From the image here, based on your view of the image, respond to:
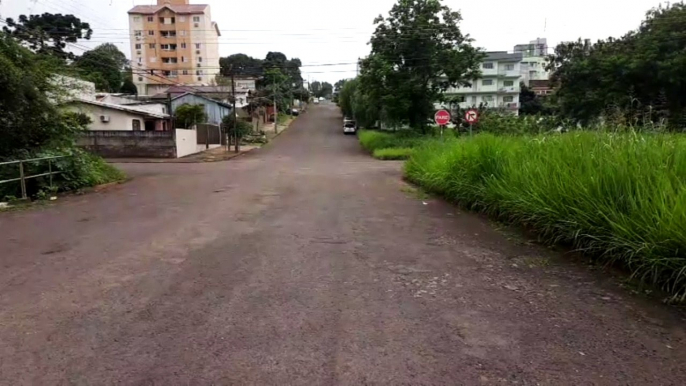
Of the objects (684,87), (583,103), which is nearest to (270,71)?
(583,103)

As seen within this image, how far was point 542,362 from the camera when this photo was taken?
308 cm

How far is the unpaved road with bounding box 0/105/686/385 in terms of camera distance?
118 inches

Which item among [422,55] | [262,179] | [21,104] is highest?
[422,55]

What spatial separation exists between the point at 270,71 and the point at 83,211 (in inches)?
2407

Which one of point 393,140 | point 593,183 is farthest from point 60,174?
point 393,140

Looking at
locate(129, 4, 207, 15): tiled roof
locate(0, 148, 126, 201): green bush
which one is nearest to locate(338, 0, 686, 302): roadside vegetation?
locate(0, 148, 126, 201): green bush

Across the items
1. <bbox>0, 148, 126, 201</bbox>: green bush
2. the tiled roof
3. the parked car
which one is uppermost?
the tiled roof

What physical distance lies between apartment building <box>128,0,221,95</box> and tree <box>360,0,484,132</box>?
173ft

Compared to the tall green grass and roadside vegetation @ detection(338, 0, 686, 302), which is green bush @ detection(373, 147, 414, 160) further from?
the tall green grass

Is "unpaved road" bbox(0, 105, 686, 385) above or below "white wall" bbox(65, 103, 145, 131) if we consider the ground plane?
below

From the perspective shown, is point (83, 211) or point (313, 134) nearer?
point (83, 211)

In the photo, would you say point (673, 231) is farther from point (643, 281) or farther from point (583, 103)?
point (583, 103)

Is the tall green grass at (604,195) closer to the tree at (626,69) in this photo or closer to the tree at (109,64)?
the tree at (626,69)

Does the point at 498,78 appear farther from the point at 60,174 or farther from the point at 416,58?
the point at 60,174
